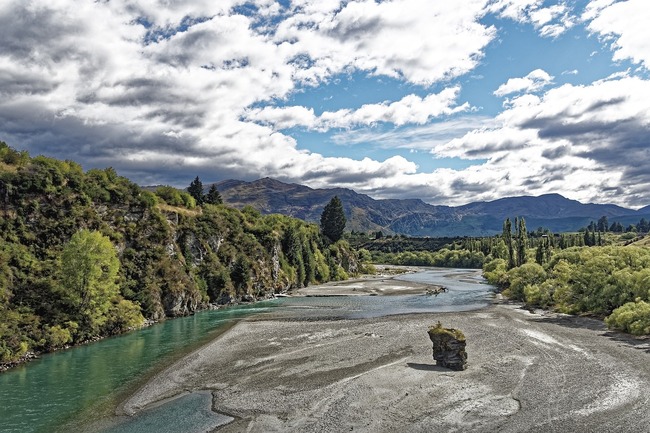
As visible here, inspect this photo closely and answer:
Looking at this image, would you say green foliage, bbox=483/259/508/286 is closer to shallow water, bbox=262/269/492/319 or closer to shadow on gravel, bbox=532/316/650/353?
shallow water, bbox=262/269/492/319

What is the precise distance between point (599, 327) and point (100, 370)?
61.2m

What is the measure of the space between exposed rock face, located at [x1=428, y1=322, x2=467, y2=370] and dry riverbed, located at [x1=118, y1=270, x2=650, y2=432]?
120cm

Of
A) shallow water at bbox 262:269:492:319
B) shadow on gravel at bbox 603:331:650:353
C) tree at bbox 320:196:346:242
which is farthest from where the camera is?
tree at bbox 320:196:346:242

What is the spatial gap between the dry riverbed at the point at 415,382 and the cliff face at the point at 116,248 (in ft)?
64.0

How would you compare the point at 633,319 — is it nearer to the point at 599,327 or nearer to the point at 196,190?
the point at 599,327

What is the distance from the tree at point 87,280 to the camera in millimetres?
56688

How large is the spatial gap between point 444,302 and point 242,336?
53318 millimetres

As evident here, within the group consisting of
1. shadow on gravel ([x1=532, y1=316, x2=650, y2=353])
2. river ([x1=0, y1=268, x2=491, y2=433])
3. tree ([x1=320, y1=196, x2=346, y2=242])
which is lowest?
shadow on gravel ([x1=532, y1=316, x2=650, y2=353])

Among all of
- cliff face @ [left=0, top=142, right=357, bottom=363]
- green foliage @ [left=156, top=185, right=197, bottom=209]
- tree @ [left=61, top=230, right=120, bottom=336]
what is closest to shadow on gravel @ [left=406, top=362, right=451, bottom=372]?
cliff face @ [left=0, top=142, right=357, bottom=363]

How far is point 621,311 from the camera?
57688 mm

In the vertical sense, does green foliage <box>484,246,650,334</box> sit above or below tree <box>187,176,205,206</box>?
below

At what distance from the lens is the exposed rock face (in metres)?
40.7

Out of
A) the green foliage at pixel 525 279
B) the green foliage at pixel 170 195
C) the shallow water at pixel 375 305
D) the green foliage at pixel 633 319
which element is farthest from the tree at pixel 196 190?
the green foliage at pixel 633 319

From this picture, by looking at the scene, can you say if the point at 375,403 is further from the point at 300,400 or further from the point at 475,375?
the point at 475,375
